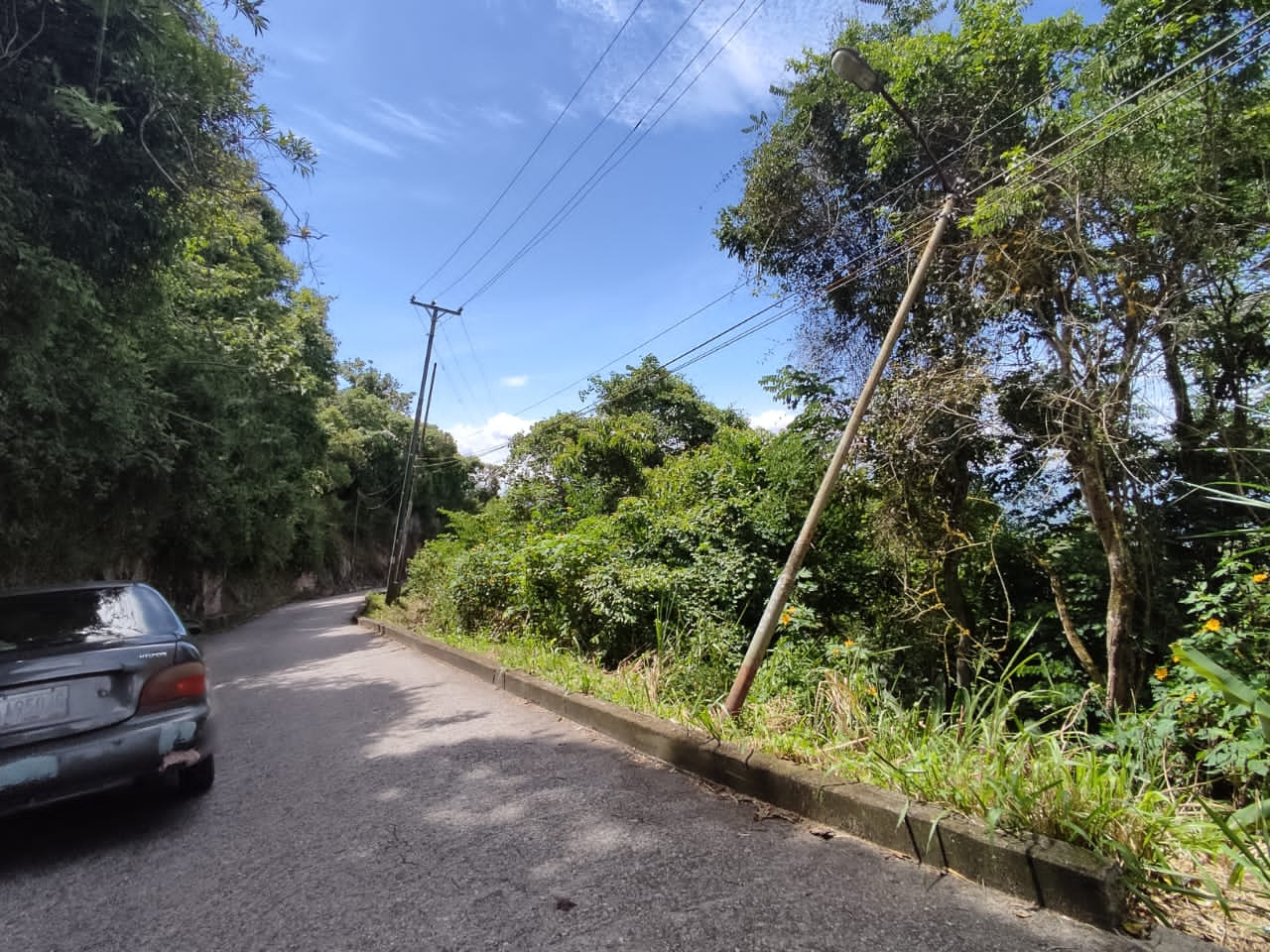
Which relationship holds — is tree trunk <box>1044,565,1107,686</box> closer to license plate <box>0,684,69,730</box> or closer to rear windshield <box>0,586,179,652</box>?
rear windshield <box>0,586,179,652</box>

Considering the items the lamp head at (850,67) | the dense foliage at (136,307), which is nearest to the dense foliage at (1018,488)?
the lamp head at (850,67)

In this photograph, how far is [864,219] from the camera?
339 inches

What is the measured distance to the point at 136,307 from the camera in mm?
6977

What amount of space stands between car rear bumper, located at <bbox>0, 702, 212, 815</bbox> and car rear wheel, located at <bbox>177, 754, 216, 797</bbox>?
0.84 feet

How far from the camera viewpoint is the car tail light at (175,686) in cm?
334

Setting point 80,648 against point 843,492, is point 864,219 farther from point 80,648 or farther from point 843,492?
point 80,648

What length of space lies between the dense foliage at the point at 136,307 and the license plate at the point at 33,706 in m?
3.87

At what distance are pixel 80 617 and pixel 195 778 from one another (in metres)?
1.12

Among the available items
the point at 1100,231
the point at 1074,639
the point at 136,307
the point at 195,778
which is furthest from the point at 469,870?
the point at 136,307

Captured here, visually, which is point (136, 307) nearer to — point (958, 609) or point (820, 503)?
point (820, 503)

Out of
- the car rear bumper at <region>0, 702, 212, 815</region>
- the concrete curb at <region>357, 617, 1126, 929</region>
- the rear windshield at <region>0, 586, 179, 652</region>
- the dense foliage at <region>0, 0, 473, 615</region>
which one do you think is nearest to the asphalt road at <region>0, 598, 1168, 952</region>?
the concrete curb at <region>357, 617, 1126, 929</region>

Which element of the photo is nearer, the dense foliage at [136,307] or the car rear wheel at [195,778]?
the car rear wheel at [195,778]

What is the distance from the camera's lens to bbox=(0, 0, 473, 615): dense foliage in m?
5.17

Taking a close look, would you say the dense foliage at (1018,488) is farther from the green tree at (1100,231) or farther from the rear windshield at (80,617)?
the rear windshield at (80,617)
